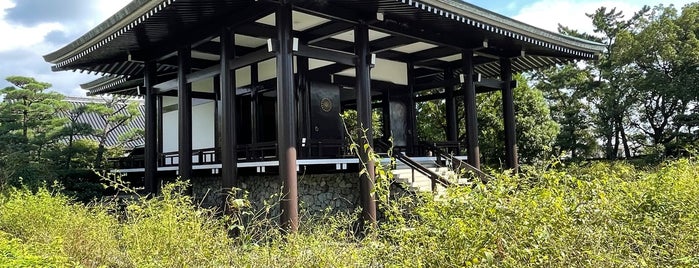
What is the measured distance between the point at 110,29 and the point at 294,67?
12.2 feet

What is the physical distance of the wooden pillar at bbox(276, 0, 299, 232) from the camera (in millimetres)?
8203

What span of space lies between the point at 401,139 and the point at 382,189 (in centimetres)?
1104

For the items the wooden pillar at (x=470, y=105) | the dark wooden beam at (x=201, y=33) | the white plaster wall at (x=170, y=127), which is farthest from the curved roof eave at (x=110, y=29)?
the wooden pillar at (x=470, y=105)

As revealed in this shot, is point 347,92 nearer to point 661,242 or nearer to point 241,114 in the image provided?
point 241,114

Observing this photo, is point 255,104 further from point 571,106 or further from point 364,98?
point 571,106

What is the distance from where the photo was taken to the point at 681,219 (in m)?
3.83

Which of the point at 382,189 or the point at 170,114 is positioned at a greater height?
the point at 170,114

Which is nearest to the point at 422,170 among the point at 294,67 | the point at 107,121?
the point at 294,67

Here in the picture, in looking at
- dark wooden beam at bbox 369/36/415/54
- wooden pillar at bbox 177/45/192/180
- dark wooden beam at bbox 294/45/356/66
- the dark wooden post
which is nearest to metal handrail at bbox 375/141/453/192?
dark wooden beam at bbox 294/45/356/66

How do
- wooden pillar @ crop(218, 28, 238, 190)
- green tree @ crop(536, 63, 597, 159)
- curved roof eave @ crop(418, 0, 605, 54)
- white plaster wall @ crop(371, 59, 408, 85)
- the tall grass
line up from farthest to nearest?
green tree @ crop(536, 63, 597, 159) < white plaster wall @ crop(371, 59, 408, 85) < wooden pillar @ crop(218, 28, 238, 190) < curved roof eave @ crop(418, 0, 605, 54) < the tall grass

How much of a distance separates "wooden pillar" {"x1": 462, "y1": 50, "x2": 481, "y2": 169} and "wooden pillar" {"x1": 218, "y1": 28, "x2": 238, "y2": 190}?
5.29 meters

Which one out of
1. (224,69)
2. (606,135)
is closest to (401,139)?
(224,69)

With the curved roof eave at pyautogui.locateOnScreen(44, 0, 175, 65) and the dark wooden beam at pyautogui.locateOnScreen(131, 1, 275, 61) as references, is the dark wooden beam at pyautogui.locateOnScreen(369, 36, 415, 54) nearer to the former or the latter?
the dark wooden beam at pyautogui.locateOnScreen(131, 1, 275, 61)

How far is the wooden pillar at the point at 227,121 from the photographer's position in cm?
925
